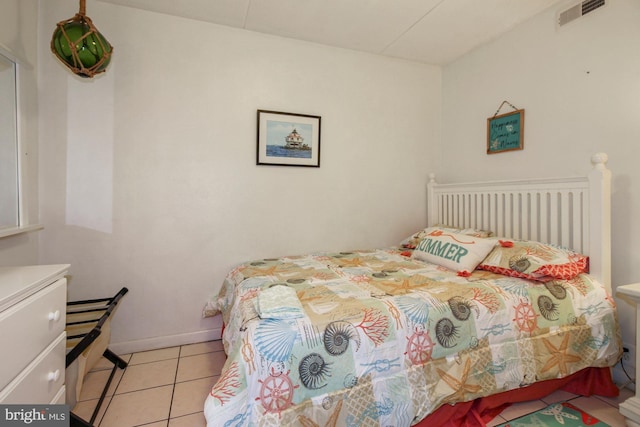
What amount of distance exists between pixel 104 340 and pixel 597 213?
3028mm

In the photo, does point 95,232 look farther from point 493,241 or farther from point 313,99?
point 493,241

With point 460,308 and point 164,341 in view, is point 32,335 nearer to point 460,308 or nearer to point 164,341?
point 164,341

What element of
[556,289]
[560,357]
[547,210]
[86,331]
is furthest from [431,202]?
[86,331]

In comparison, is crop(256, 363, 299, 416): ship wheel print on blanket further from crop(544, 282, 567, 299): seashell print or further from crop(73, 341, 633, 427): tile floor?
crop(544, 282, 567, 299): seashell print

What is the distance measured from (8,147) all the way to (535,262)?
3.17 meters

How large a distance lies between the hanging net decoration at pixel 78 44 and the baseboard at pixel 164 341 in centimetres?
189

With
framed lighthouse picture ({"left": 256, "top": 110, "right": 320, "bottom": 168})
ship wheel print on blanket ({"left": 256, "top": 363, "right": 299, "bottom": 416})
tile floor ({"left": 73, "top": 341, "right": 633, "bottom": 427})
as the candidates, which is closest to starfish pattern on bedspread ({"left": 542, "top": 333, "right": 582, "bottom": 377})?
tile floor ({"left": 73, "top": 341, "right": 633, "bottom": 427})

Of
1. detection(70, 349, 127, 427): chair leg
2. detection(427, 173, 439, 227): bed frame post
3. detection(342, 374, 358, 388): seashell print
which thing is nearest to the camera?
detection(342, 374, 358, 388): seashell print

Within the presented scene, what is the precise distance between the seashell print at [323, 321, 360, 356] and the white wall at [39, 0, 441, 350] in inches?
57.8

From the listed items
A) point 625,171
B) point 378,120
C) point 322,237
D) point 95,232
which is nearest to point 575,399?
point 625,171

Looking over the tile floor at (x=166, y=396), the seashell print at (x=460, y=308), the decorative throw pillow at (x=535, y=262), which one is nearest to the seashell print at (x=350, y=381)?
the seashell print at (x=460, y=308)

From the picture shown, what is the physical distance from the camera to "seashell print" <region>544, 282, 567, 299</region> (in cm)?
169

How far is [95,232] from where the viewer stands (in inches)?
86.2

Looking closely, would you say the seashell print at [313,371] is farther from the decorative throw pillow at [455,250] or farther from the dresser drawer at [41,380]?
the decorative throw pillow at [455,250]
